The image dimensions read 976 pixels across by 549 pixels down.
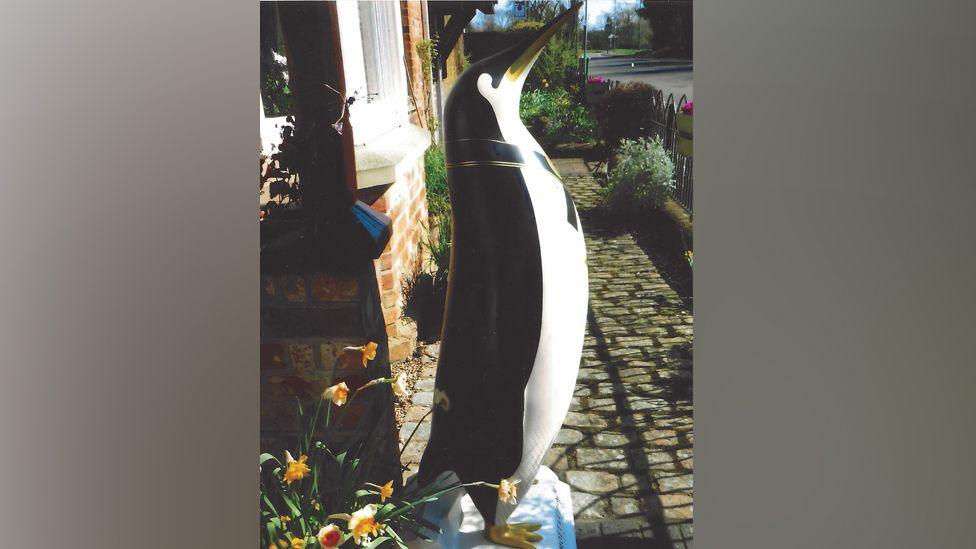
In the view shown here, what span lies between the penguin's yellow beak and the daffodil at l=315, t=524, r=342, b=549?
120 cm

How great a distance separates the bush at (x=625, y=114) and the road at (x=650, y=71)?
0.09 ft

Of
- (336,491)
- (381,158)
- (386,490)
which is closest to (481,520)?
(386,490)

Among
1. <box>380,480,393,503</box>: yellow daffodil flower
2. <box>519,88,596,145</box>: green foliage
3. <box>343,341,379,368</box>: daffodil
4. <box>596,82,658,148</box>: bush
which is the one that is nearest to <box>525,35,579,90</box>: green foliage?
<box>519,88,596,145</box>: green foliage

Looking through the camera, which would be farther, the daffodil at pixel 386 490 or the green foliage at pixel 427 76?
the green foliage at pixel 427 76

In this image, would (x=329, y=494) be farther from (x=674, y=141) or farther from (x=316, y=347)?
(x=674, y=141)

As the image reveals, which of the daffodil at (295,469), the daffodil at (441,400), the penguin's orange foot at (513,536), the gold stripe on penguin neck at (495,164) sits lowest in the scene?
the penguin's orange foot at (513,536)

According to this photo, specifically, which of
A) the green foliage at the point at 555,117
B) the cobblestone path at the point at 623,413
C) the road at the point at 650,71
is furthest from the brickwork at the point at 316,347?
the road at the point at 650,71

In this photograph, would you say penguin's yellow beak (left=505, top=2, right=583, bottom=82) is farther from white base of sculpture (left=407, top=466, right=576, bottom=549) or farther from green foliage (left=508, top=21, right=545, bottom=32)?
white base of sculpture (left=407, top=466, right=576, bottom=549)

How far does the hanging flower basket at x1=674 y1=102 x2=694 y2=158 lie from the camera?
192cm

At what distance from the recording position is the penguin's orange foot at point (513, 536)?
187 cm

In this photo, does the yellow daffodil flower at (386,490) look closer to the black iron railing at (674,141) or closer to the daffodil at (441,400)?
the daffodil at (441,400)

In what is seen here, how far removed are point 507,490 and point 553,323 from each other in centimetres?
45
